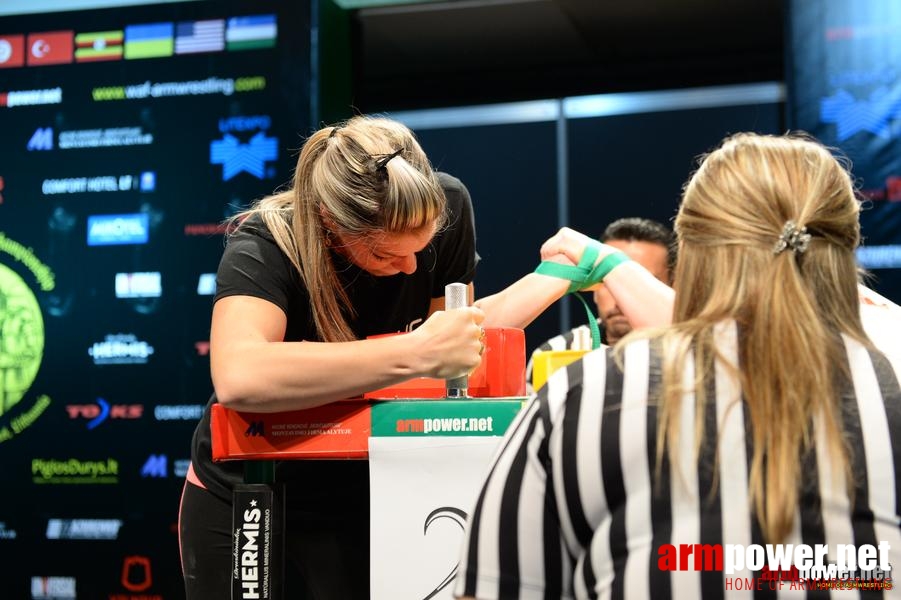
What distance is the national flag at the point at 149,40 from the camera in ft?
14.1

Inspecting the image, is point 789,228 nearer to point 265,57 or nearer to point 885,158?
point 885,158

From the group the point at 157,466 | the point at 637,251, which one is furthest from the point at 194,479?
the point at 157,466

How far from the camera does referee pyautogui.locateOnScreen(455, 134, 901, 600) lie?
0.92 metres

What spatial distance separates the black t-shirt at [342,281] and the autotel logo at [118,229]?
2637 mm

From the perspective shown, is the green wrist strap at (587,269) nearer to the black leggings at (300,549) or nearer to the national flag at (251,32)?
the black leggings at (300,549)

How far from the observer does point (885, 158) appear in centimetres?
375

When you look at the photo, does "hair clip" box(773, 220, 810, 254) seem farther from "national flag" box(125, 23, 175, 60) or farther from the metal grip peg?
"national flag" box(125, 23, 175, 60)

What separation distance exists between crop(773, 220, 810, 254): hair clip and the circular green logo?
12.8ft

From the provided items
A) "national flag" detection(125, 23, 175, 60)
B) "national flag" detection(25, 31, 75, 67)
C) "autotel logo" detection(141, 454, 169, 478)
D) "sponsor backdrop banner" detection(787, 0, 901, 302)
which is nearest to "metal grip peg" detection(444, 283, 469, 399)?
→ "sponsor backdrop banner" detection(787, 0, 901, 302)

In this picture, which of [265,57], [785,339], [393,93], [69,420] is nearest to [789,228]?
[785,339]

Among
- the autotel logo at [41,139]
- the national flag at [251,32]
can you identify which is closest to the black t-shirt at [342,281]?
the national flag at [251,32]

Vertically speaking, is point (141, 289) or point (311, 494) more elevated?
point (141, 289)

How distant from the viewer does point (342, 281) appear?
5.43 ft

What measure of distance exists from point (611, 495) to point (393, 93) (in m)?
4.69
